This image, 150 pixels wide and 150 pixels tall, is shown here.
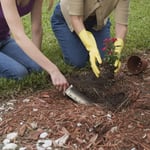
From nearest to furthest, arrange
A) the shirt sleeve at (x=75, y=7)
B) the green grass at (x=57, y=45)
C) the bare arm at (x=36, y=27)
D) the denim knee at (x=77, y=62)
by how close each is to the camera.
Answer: the green grass at (x=57, y=45) → the shirt sleeve at (x=75, y=7) → the bare arm at (x=36, y=27) → the denim knee at (x=77, y=62)

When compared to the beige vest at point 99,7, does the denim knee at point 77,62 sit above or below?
below

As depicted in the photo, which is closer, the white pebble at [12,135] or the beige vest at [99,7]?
the white pebble at [12,135]

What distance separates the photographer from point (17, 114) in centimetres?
302

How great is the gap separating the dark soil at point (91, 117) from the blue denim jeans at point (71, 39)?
0.81 meters

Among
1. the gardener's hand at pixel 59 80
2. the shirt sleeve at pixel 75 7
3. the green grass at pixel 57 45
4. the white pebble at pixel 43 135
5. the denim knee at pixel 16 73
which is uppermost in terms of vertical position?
the shirt sleeve at pixel 75 7

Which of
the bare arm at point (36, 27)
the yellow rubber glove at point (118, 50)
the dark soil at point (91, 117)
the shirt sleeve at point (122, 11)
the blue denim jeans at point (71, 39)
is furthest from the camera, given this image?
the blue denim jeans at point (71, 39)

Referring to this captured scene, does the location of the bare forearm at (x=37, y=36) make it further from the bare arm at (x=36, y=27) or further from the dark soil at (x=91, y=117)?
the dark soil at (x=91, y=117)

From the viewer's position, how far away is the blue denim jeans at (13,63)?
12.2 ft

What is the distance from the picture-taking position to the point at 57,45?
495 centimetres

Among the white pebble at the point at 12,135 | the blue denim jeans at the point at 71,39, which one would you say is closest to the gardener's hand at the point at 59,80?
the white pebble at the point at 12,135

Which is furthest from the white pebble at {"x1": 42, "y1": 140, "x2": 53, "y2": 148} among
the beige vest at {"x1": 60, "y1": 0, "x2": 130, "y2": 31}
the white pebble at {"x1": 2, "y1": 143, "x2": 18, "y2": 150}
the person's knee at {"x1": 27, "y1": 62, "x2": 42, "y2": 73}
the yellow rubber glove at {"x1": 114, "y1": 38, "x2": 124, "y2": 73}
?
the beige vest at {"x1": 60, "y1": 0, "x2": 130, "y2": 31}

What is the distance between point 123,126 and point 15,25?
1.09m

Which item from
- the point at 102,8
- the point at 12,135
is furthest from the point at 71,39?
the point at 12,135

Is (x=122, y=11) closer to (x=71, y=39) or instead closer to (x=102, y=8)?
(x=102, y=8)
